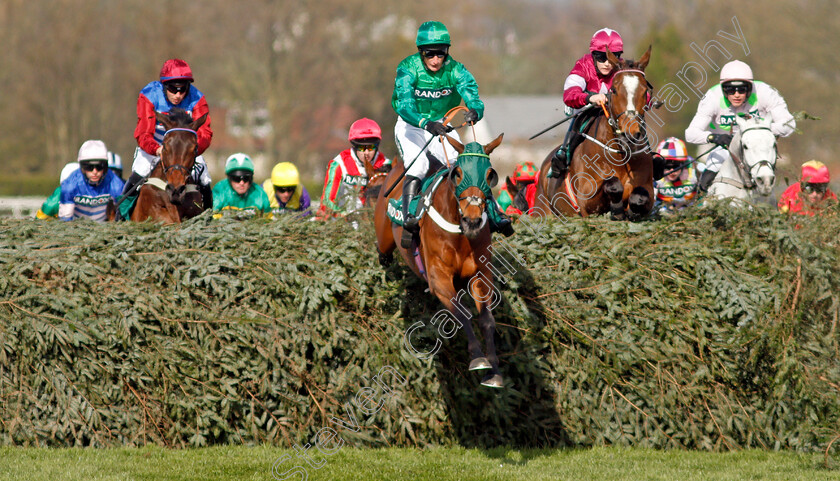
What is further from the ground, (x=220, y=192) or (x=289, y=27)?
(x=289, y=27)

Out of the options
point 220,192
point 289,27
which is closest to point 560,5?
point 289,27

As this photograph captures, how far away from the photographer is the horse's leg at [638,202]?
7855 millimetres

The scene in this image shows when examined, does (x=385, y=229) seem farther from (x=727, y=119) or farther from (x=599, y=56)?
(x=727, y=119)

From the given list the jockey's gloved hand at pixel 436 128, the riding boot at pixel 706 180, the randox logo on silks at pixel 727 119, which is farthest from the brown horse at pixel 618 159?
the randox logo on silks at pixel 727 119

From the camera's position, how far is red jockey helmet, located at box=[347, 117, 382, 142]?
34.8 feet

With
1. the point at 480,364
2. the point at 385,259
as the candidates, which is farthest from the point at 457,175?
the point at 385,259

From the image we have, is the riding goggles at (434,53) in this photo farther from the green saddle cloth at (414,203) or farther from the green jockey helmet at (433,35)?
the green saddle cloth at (414,203)

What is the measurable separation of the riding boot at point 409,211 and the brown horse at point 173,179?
8.53ft

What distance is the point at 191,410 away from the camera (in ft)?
22.3

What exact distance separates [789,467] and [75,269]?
544 cm

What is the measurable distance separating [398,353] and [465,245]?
130 centimetres

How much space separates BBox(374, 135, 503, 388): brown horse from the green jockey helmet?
1.21 m

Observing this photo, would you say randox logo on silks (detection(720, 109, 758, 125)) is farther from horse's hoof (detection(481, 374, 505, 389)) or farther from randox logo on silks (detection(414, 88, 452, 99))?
Answer: horse's hoof (detection(481, 374, 505, 389))

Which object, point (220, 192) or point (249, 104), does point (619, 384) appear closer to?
point (220, 192)
